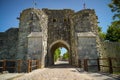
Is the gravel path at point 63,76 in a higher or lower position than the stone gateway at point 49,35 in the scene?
lower

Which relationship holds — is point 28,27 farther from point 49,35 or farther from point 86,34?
point 86,34

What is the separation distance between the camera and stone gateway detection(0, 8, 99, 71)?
11562 millimetres

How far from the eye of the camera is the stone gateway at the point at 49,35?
11562mm

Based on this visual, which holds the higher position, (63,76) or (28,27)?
(28,27)

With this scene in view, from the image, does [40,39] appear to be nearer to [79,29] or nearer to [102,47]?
[79,29]

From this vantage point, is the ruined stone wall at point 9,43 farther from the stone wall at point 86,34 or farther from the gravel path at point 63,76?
the gravel path at point 63,76

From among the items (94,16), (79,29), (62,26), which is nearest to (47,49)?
(62,26)

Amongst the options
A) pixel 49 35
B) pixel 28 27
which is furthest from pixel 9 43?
pixel 49 35

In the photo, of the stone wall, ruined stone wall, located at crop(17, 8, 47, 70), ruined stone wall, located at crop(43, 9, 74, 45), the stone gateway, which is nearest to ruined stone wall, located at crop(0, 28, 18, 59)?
the stone gateway

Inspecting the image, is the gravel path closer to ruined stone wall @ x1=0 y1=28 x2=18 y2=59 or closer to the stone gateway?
the stone gateway

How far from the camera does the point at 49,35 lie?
14539 millimetres

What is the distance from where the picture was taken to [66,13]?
15188 millimetres

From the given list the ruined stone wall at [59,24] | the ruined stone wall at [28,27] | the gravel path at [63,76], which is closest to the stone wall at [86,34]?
the ruined stone wall at [59,24]

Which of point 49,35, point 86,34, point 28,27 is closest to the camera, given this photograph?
point 86,34
